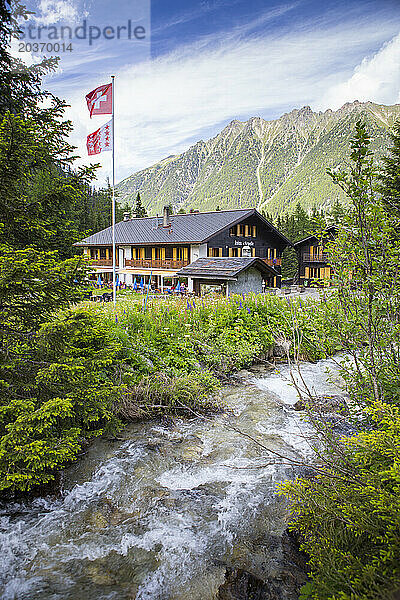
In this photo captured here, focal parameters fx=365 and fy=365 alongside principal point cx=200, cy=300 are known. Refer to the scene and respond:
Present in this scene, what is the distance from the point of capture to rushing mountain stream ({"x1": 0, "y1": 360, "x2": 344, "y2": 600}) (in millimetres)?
3645

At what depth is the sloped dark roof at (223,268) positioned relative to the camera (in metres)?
22.2

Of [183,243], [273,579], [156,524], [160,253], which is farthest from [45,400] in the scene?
[160,253]

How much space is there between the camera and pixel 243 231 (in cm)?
3869

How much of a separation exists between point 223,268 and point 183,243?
13708 millimetres

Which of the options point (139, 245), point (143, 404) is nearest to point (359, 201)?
point (143, 404)

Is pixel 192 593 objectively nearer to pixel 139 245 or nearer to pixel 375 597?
pixel 375 597

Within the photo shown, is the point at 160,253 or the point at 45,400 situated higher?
the point at 160,253

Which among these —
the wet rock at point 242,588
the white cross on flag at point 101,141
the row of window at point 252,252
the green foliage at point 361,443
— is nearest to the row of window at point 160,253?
the row of window at point 252,252

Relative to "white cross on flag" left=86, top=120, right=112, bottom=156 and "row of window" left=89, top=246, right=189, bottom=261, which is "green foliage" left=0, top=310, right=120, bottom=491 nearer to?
"white cross on flag" left=86, top=120, right=112, bottom=156

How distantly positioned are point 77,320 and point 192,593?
335cm

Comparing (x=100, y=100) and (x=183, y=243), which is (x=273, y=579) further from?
(x=183, y=243)

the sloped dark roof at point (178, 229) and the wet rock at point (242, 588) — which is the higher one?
the sloped dark roof at point (178, 229)

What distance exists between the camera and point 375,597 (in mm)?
1902

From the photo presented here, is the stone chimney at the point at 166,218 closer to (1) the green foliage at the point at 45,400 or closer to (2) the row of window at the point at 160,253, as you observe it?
(2) the row of window at the point at 160,253
